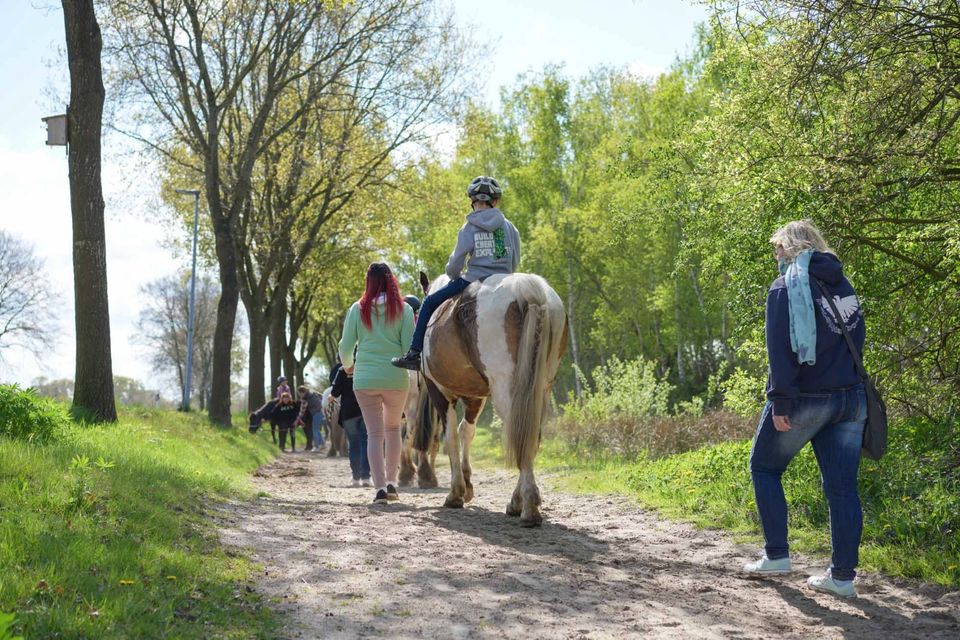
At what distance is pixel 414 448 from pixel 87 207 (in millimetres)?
5301

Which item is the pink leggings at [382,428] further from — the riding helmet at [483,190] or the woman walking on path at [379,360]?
the riding helmet at [483,190]

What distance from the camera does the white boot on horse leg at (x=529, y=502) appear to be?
7.92m

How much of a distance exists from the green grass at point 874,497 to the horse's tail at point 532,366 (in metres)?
1.88

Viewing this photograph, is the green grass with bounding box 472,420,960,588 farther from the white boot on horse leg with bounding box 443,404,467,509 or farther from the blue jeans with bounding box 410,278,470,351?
the blue jeans with bounding box 410,278,470,351

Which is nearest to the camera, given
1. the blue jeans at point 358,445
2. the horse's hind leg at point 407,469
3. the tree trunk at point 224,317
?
the blue jeans at point 358,445

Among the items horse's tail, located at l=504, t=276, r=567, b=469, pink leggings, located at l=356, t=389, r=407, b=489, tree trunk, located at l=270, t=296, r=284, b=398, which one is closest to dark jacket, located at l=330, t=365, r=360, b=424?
pink leggings, located at l=356, t=389, r=407, b=489

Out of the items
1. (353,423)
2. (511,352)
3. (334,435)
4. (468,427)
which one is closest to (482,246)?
(511,352)

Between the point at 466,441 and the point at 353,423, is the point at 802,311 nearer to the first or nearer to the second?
the point at 466,441

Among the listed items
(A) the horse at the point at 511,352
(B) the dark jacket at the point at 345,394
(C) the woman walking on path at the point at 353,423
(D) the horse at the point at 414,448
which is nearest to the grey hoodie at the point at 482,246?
(A) the horse at the point at 511,352

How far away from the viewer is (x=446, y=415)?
9547 millimetres

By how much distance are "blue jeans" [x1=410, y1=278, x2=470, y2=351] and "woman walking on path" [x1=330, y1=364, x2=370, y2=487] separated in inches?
98.8

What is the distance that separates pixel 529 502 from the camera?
26.1ft

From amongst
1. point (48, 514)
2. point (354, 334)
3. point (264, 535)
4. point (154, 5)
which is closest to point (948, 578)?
point (264, 535)

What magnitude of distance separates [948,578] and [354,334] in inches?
244
